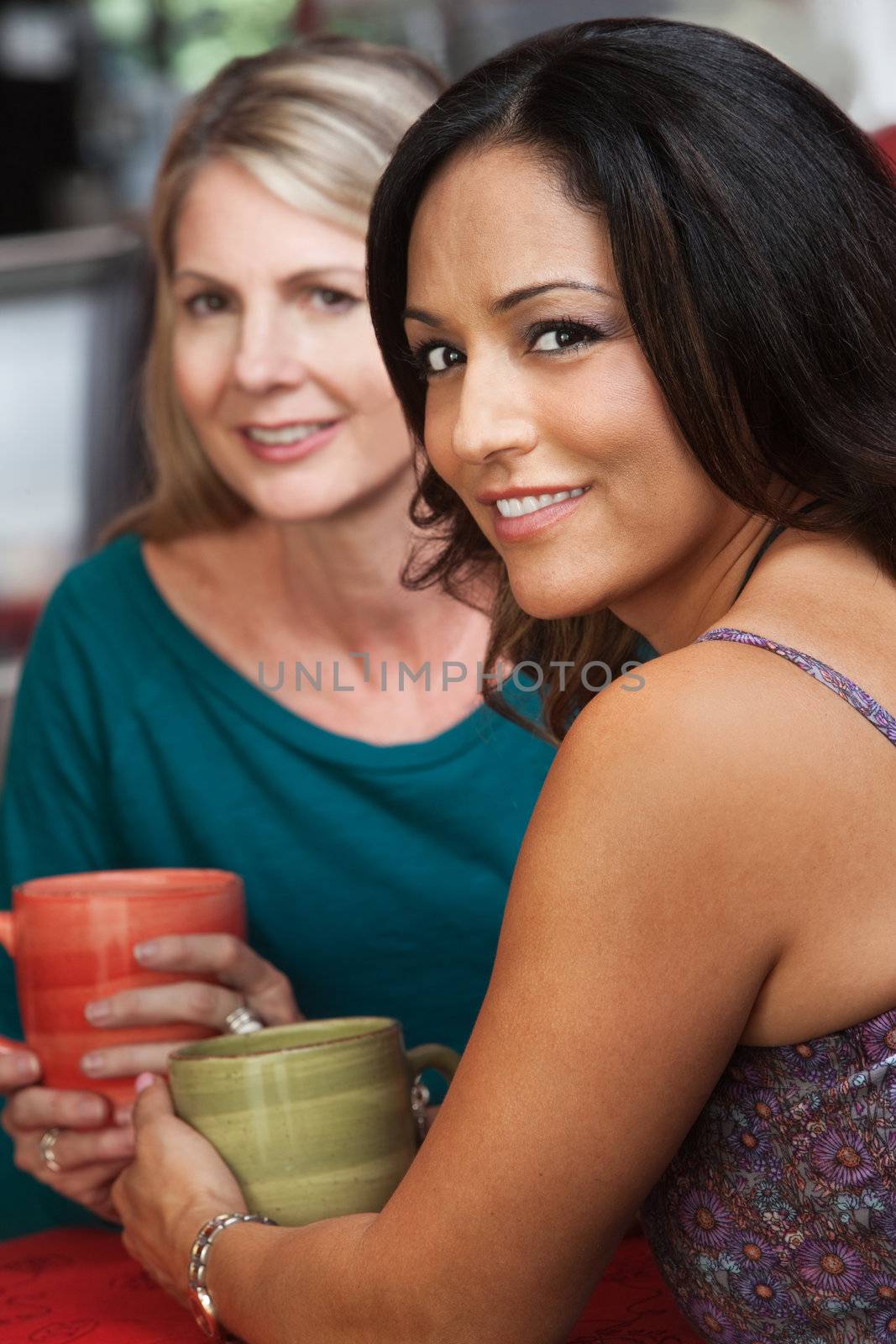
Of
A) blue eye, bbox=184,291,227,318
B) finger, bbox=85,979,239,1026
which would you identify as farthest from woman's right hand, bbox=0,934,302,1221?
blue eye, bbox=184,291,227,318

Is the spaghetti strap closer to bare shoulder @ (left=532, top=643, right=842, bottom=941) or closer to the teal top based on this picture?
bare shoulder @ (left=532, top=643, right=842, bottom=941)

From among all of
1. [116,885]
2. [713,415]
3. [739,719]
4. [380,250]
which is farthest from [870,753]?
[116,885]

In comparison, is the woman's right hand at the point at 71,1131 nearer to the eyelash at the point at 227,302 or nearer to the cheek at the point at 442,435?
the cheek at the point at 442,435

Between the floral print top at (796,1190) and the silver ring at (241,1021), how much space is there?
36 cm

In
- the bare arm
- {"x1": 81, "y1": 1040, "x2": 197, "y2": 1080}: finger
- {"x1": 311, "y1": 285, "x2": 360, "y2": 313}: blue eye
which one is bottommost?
{"x1": 81, "y1": 1040, "x2": 197, "y2": 1080}: finger

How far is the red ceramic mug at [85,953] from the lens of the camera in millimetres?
977

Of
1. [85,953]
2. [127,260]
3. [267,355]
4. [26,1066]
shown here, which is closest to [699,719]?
[85,953]

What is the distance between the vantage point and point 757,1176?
765 millimetres

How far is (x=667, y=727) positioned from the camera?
695 millimetres

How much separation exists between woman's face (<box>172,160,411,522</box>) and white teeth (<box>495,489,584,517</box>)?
627 mm

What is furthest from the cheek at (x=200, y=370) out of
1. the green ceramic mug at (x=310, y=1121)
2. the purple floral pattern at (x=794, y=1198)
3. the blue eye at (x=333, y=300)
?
the purple floral pattern at (x=794, y=1198)

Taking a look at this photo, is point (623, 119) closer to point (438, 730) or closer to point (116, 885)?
point (116, 885)

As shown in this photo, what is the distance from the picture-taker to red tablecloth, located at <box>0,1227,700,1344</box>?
85 cm

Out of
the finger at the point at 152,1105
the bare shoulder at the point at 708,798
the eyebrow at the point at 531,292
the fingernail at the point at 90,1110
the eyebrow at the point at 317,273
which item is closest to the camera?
the bare shoulder at the point at 708,798
